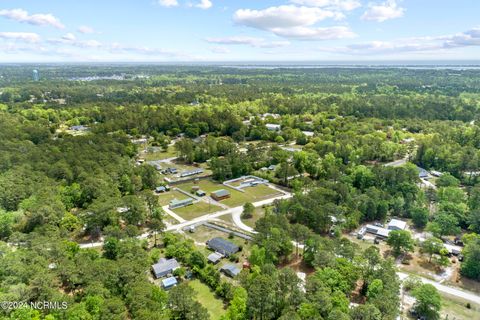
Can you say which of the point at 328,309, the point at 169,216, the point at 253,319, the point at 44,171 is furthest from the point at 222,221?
the point at 44,171

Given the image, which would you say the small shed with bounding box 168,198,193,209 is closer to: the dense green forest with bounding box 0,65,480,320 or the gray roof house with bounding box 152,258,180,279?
the dense green forest with bounding box 0,65,480,320

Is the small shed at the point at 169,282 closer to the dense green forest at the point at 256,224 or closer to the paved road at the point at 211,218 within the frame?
the dense green forest at the point at 256,224

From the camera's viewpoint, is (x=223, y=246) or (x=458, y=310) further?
(x=223, y=246)

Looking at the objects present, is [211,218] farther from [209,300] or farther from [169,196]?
[209,300]

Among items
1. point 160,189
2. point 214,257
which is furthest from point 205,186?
point 214,257

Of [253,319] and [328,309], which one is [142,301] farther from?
[328,309]

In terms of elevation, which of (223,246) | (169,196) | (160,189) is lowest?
(169,196)

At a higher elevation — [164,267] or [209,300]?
[164,267]
